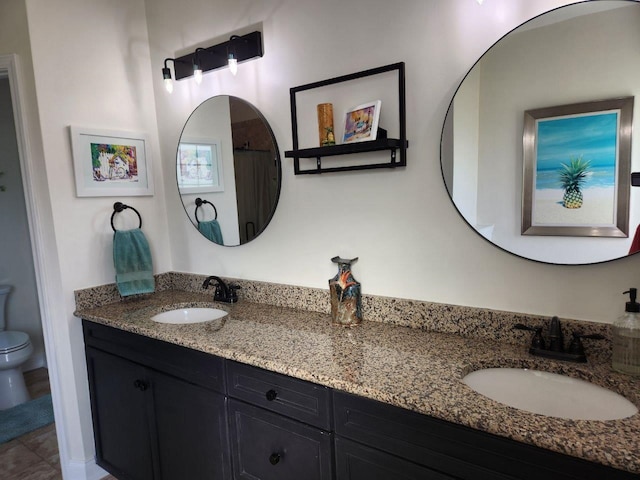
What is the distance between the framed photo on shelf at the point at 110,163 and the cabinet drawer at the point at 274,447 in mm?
1371

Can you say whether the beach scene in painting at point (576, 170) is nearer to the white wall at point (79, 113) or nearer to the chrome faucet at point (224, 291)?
the chrome faucet at point (224, 291)

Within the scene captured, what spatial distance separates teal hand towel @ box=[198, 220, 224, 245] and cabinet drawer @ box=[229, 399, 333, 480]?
0.97m

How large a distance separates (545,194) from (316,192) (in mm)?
895

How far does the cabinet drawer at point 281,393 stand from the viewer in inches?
48.6

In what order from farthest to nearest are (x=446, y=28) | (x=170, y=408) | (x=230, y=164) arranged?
1. (x=230, y=164)
2. (x=170, y=408)
3. (x=446, y=28)

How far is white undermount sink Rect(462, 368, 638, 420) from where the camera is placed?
3.51 ft

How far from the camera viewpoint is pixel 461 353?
1310 millimetres

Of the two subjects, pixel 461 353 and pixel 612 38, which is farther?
pixel 461 353

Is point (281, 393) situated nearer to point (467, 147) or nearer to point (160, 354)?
point (160, 354)

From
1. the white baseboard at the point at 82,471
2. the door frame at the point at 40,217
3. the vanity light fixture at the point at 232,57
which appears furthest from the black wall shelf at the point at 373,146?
the white baseboard at the point at 82,471

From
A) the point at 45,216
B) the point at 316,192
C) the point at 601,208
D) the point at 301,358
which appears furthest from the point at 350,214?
the point at 45,216

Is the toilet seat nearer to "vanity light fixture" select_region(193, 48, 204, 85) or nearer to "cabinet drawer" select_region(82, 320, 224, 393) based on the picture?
"cabinet drawer" select_region(82, 320, 224, 393)

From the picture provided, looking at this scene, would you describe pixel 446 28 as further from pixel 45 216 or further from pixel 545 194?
pixel 45 216

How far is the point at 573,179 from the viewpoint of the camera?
123 centimetres
